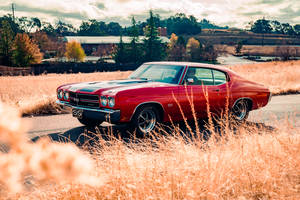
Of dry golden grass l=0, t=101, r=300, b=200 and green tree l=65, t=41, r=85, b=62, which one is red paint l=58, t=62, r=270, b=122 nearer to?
dry golden grass l=0, t=101, r=300, b=200

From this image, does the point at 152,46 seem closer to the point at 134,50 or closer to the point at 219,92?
the point at 134,50

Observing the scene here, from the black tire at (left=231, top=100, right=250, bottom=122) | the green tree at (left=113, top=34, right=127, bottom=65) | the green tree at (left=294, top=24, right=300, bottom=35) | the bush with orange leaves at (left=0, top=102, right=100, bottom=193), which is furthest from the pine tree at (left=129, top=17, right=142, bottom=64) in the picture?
the green tree at (left=294, top=24, right=300, bottom=35)

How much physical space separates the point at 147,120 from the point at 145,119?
0.05 meters

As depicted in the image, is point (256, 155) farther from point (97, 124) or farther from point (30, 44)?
point (30, 44)

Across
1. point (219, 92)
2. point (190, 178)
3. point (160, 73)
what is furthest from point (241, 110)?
point (190, 178)

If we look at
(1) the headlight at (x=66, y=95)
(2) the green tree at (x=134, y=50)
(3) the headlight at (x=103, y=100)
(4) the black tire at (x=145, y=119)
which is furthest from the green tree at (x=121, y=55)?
(3) the headlight at (x=103, y=100)

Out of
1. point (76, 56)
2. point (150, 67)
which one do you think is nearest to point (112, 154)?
point (150, 67)

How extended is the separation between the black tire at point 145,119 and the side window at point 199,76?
1.09m

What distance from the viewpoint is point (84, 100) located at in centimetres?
578

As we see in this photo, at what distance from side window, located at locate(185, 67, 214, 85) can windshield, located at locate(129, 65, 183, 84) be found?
217mm

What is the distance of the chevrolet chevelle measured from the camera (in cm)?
542

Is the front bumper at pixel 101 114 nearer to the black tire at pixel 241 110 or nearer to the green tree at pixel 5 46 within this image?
the black tire at pixel 241 110

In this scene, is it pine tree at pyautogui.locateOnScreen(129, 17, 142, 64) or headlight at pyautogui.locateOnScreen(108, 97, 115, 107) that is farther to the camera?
pine tree at pyautogui.locateOnScreen(129, 17, 142, 64)

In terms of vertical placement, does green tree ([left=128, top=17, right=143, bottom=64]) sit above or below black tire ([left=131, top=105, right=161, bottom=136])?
above
